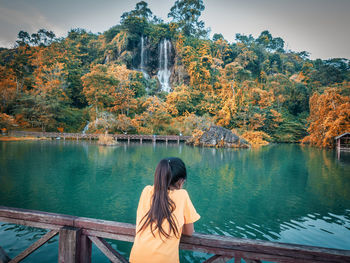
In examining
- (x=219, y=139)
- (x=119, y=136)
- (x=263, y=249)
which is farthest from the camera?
(x=119, y=136)

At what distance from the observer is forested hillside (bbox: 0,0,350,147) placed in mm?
33094

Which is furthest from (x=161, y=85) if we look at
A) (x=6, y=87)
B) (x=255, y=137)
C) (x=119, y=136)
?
(x=6, y=87)

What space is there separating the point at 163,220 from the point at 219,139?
2604cm

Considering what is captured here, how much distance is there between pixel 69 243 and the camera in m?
1.97

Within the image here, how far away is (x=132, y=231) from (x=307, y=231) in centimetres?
594

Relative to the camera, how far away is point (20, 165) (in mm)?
12945

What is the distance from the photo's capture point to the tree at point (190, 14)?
5053 cm

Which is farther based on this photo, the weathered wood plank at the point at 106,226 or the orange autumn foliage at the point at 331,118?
the orange autumn foliage at the point at 331,118

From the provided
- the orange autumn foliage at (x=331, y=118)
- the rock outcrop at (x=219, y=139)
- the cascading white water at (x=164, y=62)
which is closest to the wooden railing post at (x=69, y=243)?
the rock outcrop at (x=219, y=139)

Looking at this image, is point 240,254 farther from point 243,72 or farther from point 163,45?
point 163,45

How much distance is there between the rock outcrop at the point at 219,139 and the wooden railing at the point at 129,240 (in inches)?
1013

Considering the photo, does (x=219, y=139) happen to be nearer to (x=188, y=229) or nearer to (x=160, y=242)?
(x=188, y=229)

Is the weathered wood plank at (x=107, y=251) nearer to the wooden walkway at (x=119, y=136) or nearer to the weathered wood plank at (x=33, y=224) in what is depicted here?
the weathered wood plank at (x=33, y=224)

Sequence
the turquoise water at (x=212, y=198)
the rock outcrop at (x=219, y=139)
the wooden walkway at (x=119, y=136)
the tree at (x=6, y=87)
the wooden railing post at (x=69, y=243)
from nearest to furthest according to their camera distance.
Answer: the wooden railing post at (x=69, y=243)
the turquoise water at (x=212, y=198)
the rock outcrop at (x=219, y=139)
the wooden walkway at (x=119, y=136)
the tree at (x=6, y=87)
